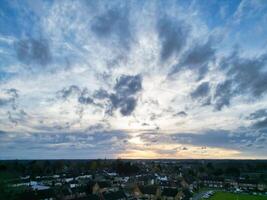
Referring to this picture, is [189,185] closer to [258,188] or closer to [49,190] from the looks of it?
[258,188]

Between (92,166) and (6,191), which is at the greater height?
(92,166)

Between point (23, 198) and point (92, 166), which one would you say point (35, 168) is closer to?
point (92, 166)

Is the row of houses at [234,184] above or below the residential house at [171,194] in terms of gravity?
above

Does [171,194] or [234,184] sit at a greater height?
[234,184]

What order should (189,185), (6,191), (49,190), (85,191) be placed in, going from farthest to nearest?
(189,185), (85,191), (49,190), (6,191)

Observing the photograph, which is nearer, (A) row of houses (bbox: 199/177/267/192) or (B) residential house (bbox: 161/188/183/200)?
(B) residential house (bbox: 161/188/183/200)

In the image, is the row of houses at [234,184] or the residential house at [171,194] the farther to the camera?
the row of houses at [234,184]

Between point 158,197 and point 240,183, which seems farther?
point 240,183

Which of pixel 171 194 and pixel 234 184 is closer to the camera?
pixel 171 194

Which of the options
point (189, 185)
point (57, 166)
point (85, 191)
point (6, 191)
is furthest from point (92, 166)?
point (6, 191)

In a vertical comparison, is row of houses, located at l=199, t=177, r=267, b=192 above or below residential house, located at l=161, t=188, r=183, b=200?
above

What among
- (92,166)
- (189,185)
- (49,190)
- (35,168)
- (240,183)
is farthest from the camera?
(92,166)
